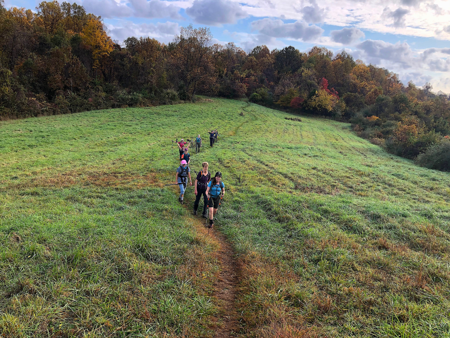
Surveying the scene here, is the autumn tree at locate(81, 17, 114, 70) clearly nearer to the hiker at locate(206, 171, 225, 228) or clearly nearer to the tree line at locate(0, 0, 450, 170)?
the tree line at locate(0, 0, 450, 170)

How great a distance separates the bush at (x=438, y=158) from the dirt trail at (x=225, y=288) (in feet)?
83.7

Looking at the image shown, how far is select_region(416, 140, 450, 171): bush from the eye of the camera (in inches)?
870

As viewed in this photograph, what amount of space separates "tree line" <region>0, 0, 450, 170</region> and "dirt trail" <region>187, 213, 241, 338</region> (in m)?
25.9

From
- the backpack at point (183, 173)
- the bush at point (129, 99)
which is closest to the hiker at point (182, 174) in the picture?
the backpack at point (183, 173)

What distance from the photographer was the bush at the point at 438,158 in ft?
72.5

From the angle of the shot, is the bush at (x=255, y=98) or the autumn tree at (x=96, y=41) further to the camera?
the bush at (x=255, y=98)

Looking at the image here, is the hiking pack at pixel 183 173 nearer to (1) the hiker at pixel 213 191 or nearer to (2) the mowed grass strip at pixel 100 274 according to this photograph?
(1) the hiker at pixel 213 191

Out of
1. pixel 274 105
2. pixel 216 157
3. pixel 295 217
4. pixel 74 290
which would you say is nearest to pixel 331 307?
pixel 295 217

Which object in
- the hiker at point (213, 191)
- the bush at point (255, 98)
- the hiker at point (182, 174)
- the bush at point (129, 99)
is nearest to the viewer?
the hiker at point (213, 191)

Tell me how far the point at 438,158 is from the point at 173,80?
48519 millimetres

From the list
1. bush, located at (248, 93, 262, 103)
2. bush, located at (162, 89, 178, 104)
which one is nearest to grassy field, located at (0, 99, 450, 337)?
bush, located at (162, 89, 178, 104)

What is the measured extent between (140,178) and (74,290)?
28.6 ft

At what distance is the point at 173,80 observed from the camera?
174 feet

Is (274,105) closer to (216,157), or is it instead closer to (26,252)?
(216,157)
